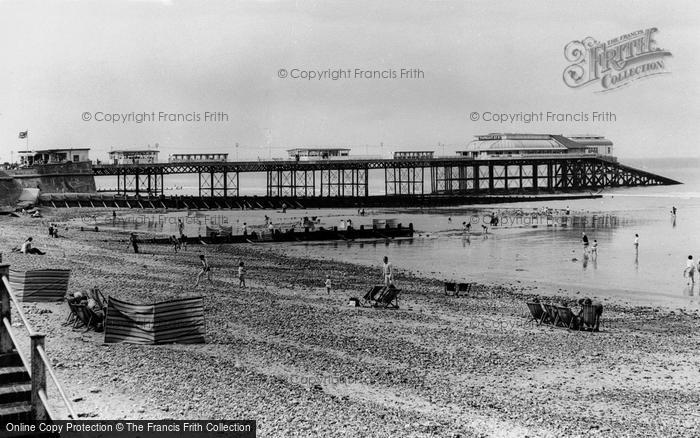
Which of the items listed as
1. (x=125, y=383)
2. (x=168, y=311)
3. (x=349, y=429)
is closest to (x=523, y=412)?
(x=349, y=429)

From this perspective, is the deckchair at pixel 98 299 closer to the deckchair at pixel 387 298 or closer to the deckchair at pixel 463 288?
the deckchair at pixel 387 298

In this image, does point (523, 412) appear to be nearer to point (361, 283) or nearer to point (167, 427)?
point (167, 427)

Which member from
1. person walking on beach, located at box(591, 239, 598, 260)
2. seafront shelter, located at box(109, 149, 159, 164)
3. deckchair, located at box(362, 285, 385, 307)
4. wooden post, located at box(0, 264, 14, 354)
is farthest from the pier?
wooden post, located at box(0, 264, 14, 354)

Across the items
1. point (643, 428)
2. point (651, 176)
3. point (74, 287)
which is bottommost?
point (643, 428)

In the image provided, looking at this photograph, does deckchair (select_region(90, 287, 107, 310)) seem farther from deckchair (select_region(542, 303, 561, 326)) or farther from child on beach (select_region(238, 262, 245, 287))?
deckchair (select_region(542, 303, 561, 326))

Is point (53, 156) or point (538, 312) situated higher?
point (53, 156)

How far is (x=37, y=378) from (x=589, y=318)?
15.6 m

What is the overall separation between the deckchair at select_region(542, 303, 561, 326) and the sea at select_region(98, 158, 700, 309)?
743 cm

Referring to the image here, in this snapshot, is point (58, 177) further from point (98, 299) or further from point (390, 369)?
point (390, 369)

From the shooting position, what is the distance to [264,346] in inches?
656

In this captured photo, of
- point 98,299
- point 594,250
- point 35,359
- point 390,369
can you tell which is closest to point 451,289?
point 390,369

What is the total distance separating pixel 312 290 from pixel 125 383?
14482 millimetres

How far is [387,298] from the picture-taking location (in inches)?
915

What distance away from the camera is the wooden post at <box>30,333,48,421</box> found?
8.46 meters
